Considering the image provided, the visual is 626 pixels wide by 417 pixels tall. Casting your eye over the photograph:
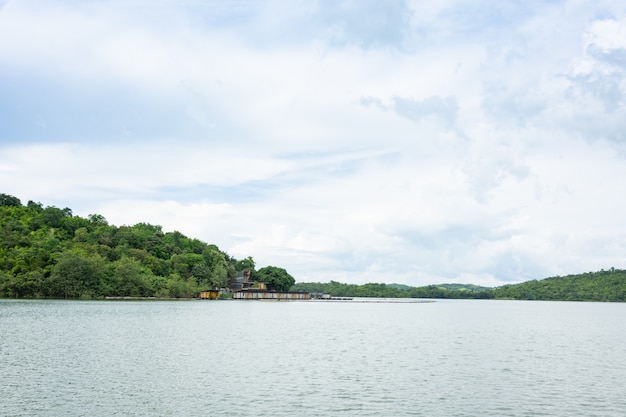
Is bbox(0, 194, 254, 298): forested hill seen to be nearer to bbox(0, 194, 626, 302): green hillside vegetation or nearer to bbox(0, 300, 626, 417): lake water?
bbox(0, 194, 626, 302): green hillside vegetation

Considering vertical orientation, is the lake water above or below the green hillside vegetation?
below

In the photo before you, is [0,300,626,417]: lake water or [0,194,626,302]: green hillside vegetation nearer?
[0,300,626,417]: lake water

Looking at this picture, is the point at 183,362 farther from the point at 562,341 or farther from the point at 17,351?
the point at 562,341

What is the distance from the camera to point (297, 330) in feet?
217

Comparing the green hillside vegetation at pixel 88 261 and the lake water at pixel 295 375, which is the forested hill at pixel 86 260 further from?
the lake water at pixel 295 375

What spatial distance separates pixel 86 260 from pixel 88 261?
83cm

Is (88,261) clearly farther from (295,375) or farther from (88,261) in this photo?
(295,375)

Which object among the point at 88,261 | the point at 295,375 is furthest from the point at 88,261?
the point at 295,375

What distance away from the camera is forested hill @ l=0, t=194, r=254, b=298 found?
12825 cm

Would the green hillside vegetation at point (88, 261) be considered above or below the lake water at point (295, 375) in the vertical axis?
above

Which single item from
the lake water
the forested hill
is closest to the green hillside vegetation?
the forested hill

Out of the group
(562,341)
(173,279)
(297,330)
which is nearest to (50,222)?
(173,279)

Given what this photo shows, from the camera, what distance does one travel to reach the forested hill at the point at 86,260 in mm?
128250

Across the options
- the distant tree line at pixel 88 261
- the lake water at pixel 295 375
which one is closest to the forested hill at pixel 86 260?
the distant tree line at pixel 88 261
